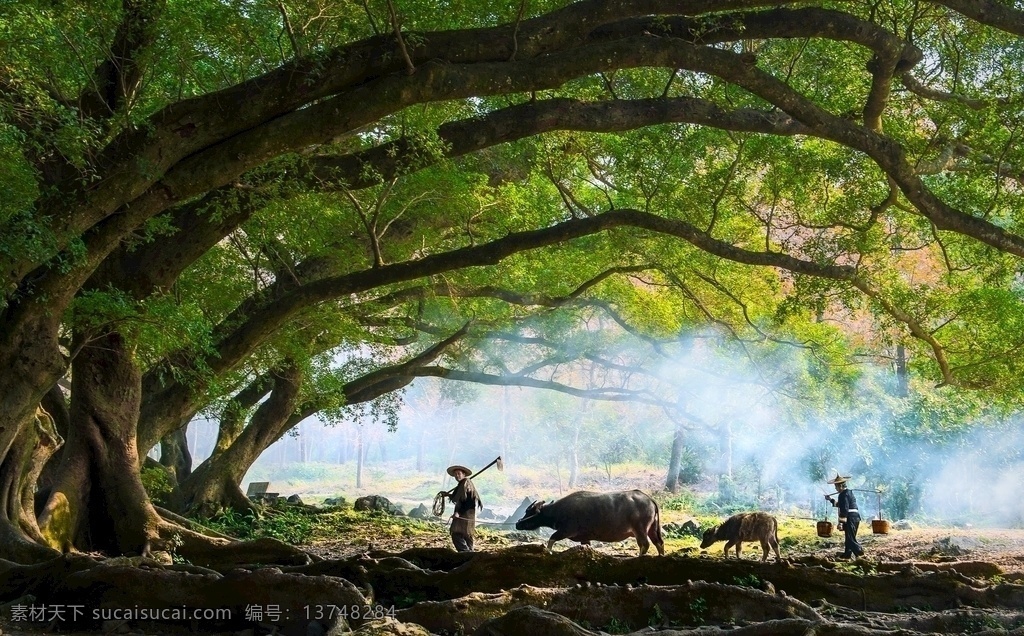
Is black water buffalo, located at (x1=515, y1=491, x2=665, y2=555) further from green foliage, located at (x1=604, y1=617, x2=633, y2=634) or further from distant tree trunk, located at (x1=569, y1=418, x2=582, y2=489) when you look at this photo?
distant tree trunk, located at (x1=569, y1=418, x2=582, y2=489)

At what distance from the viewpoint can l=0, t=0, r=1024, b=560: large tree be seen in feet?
21.3

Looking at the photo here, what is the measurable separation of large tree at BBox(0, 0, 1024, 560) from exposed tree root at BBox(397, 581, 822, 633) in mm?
3436

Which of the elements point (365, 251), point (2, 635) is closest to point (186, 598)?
point (2, 635)

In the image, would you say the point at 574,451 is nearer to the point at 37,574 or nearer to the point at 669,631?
the point at 37,574

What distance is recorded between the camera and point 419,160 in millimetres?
7961

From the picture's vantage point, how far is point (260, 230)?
11.1 meters

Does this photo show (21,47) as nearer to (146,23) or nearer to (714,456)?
(146,23)

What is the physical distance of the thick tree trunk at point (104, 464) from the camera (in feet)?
30.3

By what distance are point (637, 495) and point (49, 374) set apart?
759 cm

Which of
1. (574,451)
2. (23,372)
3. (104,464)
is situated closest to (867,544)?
(104,464)

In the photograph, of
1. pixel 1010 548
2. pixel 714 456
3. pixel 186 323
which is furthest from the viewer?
pixel 714 456

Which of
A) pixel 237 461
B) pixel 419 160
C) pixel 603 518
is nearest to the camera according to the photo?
pixel 419 160

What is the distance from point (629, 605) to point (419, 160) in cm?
405

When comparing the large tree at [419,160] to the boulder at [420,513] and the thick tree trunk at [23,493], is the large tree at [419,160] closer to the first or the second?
the thick tree trunk at [23,493]
